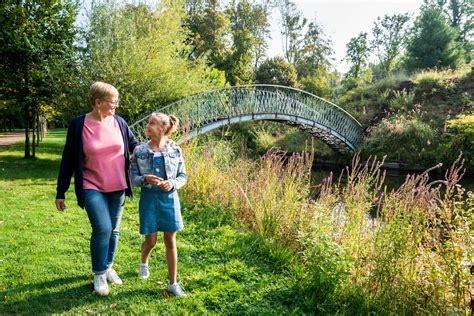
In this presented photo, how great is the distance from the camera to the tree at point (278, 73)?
955 inches

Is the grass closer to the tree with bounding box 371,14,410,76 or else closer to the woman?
the woman

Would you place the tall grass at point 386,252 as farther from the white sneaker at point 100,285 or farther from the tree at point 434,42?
the tree at point 434,42

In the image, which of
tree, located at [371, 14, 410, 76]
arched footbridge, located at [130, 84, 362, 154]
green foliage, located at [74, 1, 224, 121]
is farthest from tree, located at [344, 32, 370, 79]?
green foliage, located at [74, 1, 224, 121]

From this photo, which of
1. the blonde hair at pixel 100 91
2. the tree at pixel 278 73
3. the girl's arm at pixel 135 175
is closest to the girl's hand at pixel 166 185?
the girl's arm at pixel 135 175

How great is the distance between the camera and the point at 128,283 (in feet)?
10.6

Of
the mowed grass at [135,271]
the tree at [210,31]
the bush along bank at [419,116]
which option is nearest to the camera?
the mowed grass at [135,271]

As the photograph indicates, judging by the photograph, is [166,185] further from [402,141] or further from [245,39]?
[245,39]

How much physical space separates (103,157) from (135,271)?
1.41 m

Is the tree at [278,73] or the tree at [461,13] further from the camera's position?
the tree at [461,13]

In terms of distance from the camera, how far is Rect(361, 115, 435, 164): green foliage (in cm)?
1386

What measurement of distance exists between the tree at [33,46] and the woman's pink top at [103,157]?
9.54 m

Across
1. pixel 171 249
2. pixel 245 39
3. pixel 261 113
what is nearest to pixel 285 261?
pixel 171 249

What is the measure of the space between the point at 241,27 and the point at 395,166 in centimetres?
2075

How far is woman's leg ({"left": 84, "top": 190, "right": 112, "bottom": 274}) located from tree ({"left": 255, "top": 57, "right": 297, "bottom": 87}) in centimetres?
2264
